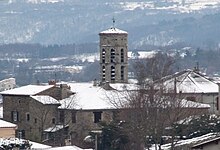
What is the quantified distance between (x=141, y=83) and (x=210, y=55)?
124m

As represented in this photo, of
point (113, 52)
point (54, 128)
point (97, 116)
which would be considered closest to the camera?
point (54, 128)

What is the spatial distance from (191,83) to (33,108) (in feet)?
22.1

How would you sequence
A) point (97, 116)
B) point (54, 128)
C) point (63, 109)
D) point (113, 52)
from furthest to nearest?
point (113, 52) < point (63, 109) < point (97, 116) < point (54, 128)

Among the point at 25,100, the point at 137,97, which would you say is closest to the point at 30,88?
the point at 25,100

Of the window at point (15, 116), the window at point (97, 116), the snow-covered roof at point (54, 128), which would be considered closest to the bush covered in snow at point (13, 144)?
the snow-covered roof at point (54, 128)

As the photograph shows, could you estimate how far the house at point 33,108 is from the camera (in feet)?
205

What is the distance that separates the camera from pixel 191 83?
210 feet

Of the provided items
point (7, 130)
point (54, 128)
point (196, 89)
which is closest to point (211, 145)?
point (7, 130)

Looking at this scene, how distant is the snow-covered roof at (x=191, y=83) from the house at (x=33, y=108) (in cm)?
485

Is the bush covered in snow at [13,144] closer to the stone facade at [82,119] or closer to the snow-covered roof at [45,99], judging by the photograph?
the stone facade at [82,119]

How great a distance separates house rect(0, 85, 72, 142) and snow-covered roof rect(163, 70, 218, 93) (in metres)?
4.85

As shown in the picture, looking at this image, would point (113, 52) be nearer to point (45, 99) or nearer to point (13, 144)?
point (45, 99)

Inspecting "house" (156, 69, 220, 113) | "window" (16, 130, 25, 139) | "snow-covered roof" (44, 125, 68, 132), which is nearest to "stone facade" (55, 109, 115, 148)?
"snow-covered roof" (44, 125, 68, 132)

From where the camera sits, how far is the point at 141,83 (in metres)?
57.7
